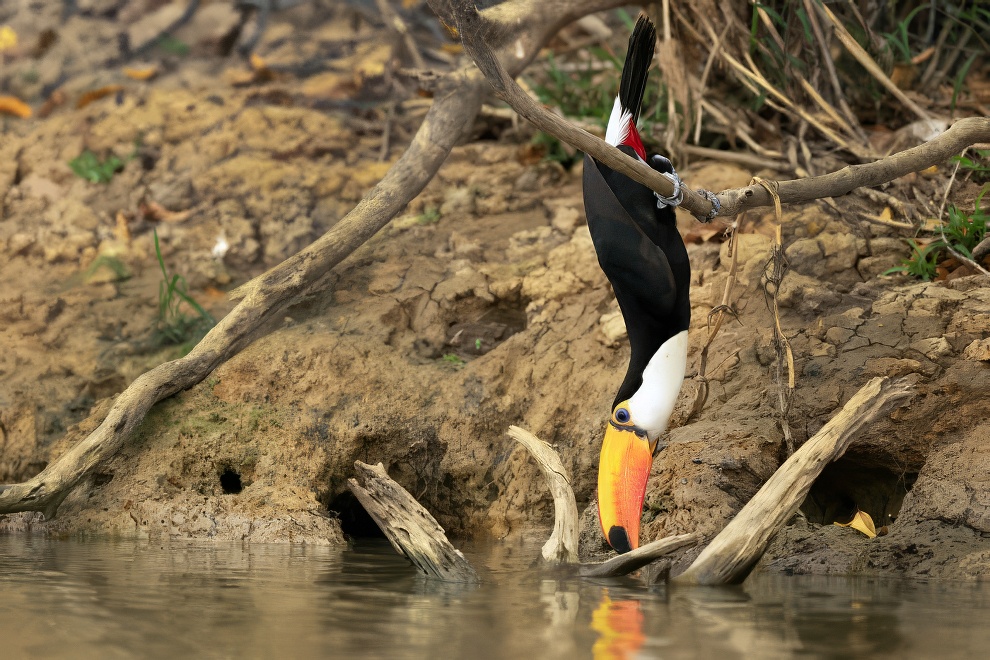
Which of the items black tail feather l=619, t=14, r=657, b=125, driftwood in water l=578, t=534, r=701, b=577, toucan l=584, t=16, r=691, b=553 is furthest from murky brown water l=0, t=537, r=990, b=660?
black tail feather l=619, t=14, r=657, b=125

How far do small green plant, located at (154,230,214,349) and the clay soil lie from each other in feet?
0.13

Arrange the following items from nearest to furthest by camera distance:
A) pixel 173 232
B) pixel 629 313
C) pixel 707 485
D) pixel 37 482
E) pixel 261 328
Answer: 1. pixel 629 313
2. pixel 707 485
3. pixel 37 482
4. pixel 261 328
5. pixel 173 232

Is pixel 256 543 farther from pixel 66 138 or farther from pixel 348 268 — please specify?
pixel 66 138

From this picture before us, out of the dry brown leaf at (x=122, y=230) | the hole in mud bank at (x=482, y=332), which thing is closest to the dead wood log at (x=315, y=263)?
the hole in mud bank at (x=482, y=332)

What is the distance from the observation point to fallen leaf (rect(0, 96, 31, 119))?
280 inches

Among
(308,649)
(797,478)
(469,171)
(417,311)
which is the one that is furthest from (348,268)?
(308,649)

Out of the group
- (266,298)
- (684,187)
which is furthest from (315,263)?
(684,187)

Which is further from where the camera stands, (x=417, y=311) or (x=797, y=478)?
(x=417, y=311)

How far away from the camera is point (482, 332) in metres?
5.18

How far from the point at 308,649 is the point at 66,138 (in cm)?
574

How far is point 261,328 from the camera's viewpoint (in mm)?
5074

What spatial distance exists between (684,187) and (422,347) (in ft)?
7.45

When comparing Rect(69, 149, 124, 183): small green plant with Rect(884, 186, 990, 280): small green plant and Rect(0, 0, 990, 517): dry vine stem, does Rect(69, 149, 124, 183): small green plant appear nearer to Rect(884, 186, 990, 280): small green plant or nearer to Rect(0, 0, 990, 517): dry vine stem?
Rect(0, 0, 990, 517): dry vine stem

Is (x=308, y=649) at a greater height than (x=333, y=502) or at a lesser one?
lesser
